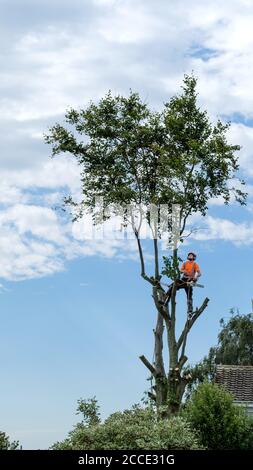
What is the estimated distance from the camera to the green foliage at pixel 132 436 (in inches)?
869

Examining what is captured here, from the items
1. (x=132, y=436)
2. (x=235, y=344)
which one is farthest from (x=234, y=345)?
(x=132, y=436)

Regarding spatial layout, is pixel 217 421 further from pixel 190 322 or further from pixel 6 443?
pixel 6 443

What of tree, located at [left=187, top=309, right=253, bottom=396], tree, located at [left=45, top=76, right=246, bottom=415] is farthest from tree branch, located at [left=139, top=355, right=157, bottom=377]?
tree, located at [left=187, top=309, right=253, bottom=396]

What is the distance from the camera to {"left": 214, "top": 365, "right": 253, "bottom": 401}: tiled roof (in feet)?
129

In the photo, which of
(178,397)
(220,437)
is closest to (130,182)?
(178,397)

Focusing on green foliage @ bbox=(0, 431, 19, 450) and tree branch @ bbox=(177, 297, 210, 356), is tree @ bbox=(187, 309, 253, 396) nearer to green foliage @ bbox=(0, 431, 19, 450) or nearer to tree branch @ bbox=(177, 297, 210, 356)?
tree branch @ bbox=(177, 297, 210, 356)

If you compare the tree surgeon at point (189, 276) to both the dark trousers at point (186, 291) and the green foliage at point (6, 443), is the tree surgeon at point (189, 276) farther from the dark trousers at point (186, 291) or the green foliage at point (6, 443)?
the green foliage at point (6, 443)

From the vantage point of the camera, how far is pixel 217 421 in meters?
31.1

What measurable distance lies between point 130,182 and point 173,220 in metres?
2.28

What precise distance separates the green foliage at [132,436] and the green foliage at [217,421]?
25.4 feet

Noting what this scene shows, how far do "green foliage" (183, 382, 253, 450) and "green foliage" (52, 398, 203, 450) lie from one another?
305 inches

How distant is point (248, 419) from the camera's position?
32688mm
